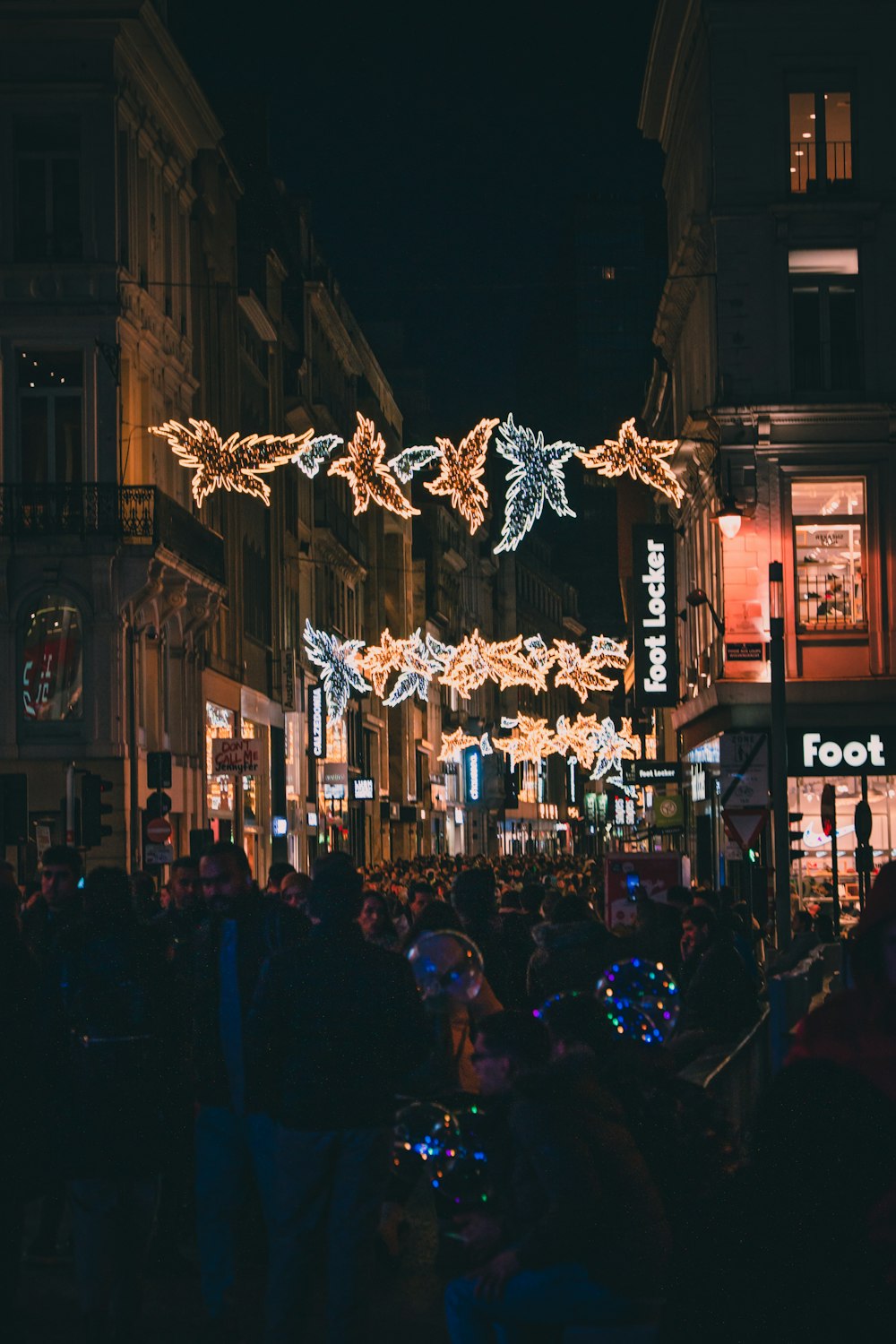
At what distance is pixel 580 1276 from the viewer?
20.4 ft

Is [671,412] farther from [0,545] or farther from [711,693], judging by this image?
Result: [0,545]

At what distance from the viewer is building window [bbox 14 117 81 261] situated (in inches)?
1490

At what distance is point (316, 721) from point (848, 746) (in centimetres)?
2709

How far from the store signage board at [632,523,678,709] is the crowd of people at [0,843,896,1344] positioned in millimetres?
32108

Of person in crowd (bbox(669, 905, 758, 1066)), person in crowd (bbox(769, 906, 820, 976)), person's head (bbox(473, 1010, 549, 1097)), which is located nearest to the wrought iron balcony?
person in crowd (bbox(769, 906, 820, 976))

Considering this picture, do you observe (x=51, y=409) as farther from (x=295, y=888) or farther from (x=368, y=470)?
(x=295, y=888)

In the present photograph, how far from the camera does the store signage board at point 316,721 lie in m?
61.5

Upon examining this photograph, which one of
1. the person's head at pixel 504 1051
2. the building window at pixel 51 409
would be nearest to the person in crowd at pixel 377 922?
the person's head at pixel 504 1051

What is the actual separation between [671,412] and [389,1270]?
4334 centimetres

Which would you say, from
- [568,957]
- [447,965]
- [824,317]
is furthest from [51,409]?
[447,965]

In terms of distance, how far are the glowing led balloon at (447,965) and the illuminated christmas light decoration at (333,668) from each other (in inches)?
1697

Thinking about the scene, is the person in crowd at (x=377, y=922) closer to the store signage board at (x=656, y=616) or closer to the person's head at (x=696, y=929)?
the person's head at (x=696, y=929)

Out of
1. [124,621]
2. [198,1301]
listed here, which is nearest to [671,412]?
[124,621]

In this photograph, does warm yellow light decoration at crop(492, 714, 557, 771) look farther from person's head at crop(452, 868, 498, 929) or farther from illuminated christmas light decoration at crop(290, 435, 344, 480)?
person's head at crop(452, 868, 498, 929)
